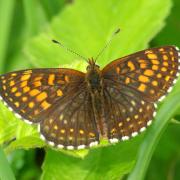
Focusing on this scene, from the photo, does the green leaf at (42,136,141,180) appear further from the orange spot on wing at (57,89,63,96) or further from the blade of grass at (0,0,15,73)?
the blade of grass at (0,0,15,73)

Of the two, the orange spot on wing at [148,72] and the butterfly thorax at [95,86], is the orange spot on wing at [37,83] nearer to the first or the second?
the butterfly thorax at [95,86]

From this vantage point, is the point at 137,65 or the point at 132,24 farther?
the point at 132,24

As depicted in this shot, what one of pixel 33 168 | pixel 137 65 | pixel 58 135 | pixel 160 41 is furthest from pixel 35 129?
pixel 160 41

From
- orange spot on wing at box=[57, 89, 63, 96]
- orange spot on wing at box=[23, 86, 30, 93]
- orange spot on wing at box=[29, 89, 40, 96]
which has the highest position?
orange spot on wing at box=[23, 86, 30, 93]

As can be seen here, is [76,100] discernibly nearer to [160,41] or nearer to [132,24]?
[132,24]

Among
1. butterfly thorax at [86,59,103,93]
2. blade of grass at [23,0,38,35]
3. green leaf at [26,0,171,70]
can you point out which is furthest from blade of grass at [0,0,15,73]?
butterfly thorax at [86,59,103,93]

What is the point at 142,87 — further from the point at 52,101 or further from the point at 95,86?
the point at 52,101
